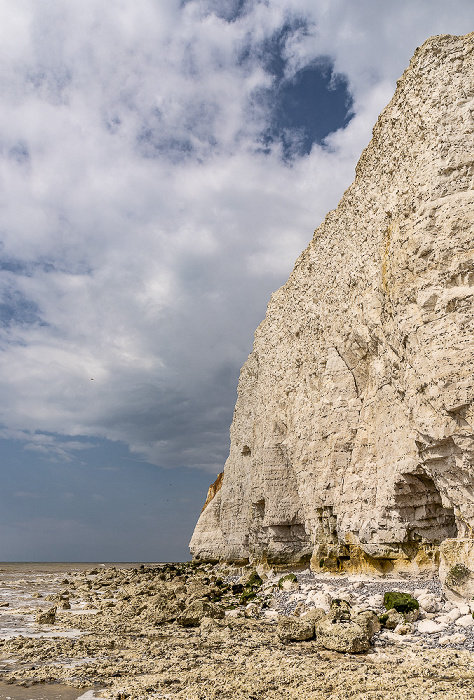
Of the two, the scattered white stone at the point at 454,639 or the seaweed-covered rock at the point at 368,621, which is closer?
the scattered white stone at the point at 454,639

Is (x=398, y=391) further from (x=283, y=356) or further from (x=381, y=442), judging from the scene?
(x=283, y=356)

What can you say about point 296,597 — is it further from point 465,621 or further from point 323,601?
point 465,621

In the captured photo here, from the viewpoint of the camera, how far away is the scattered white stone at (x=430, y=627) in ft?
26.3

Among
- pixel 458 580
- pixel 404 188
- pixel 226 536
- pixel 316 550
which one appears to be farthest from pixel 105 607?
pixel 226 536

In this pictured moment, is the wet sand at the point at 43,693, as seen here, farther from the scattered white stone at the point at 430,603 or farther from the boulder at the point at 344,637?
the scattered white stone at the point at 430,603

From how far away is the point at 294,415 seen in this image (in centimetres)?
2184

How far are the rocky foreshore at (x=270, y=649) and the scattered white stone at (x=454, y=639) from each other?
1 centimetres

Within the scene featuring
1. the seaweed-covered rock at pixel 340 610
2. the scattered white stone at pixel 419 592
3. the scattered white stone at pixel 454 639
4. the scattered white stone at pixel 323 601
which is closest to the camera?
the scattered white stone at pixel 454 639

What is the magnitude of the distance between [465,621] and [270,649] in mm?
3219

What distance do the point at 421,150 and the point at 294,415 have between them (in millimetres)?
12924

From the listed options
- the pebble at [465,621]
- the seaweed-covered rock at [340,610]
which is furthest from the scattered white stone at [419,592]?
the pebble at [465,621]

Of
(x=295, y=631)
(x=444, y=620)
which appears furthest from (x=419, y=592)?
(x=295, y=631)

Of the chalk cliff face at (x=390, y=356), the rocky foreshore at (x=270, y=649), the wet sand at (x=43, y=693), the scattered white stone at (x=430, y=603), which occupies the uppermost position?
the chalk cliff face at (x=390, y=356)

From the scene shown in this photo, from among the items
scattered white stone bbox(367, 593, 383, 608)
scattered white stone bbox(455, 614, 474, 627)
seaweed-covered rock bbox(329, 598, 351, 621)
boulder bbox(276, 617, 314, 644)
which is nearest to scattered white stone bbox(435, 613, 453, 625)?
scattered white stone bbox(455, 614, 474, 627)
